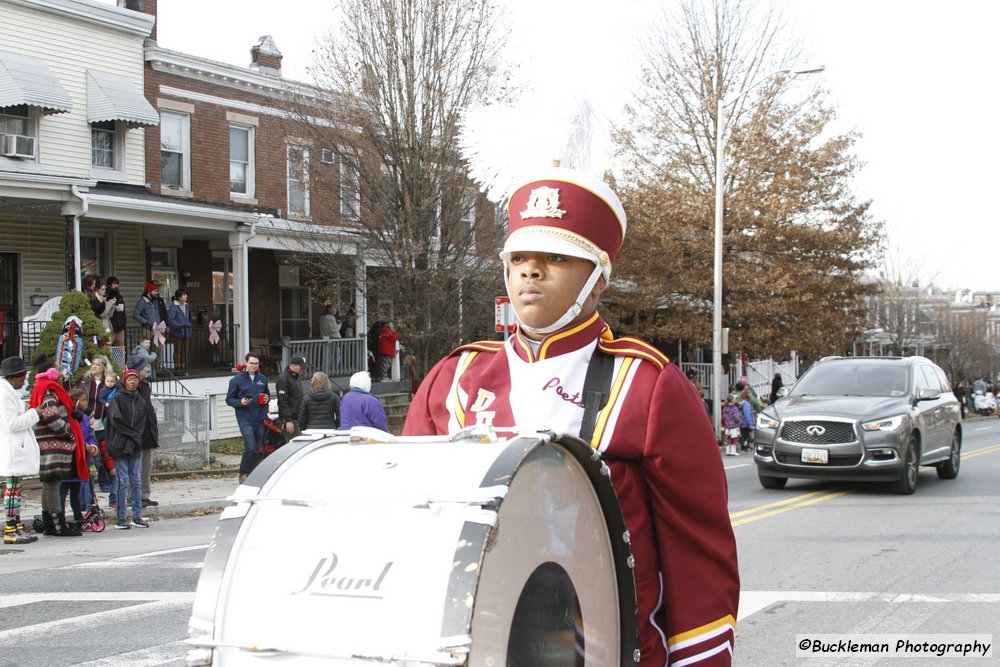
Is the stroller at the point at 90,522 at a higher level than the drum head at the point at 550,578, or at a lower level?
lower

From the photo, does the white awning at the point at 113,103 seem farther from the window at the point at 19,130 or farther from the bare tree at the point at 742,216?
the bare tree at the point at 742,216

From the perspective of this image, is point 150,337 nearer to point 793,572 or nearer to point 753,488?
point 753,488

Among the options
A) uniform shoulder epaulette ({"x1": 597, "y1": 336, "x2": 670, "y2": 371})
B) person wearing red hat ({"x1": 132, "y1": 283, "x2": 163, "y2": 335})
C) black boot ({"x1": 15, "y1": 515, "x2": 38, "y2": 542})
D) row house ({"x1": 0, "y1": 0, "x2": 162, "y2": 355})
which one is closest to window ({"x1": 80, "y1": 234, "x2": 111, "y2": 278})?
row house ({"x1": 0, "y1": 0, "x2": 162, "y2": 355})

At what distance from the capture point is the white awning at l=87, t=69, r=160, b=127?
2053cm

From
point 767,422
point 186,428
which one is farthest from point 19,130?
point 767,422

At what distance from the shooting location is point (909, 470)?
42.2 ft

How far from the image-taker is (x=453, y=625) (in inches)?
69.9

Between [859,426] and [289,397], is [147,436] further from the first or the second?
[859,426]

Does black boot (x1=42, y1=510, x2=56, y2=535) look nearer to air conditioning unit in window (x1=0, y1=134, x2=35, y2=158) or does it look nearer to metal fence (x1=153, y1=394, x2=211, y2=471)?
metal fence (x1=153, y1=394, x2=211, y2=471)

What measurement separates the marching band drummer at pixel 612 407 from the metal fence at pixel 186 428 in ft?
48.2

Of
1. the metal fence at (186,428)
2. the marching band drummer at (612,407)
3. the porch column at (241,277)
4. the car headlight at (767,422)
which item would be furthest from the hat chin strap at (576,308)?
the porch column at (241,277)

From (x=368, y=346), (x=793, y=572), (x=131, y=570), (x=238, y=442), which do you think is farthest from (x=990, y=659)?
(x=368, y=346)

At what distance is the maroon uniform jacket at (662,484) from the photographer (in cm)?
249

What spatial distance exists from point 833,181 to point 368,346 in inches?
515
